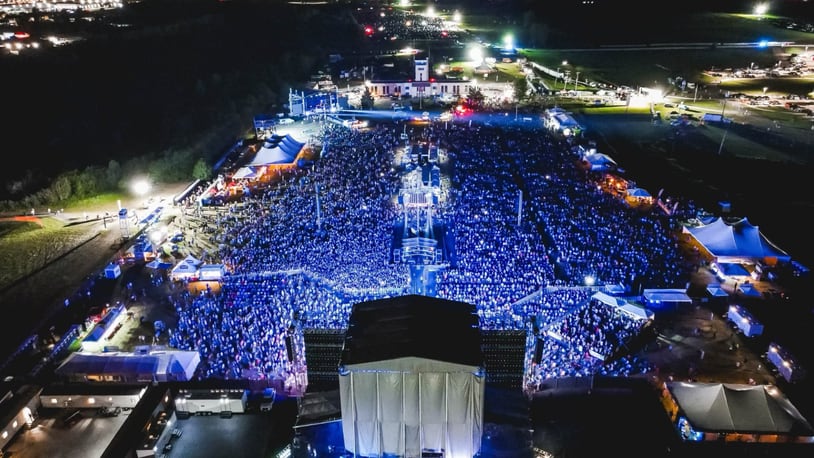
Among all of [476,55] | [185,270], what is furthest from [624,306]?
[476,55]

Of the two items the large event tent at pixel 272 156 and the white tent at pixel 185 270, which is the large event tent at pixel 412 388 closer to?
the white tent at pixel 185 270

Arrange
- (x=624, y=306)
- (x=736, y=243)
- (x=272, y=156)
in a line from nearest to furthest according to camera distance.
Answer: (x=624, y=306)
(x=736, y=243)
(x=272, y=156)

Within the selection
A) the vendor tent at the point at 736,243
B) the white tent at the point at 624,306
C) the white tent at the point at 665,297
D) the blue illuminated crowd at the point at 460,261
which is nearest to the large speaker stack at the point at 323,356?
the blue illuminated crowd at the point at 460,261

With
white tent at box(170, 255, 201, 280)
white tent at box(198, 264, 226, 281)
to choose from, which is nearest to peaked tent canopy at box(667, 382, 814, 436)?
white tent at box(198, 264, 226, 281)

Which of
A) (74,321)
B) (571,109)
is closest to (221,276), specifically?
(74,321)

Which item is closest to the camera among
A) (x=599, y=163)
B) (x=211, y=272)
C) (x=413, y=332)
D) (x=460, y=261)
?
(x=413, y=332)

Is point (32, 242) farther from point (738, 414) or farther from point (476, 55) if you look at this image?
point (476, 55)

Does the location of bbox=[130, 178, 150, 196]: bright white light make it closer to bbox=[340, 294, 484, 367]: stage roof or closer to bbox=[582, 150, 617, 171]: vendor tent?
bbox=[340, 294, 484, 367]: stage roof
